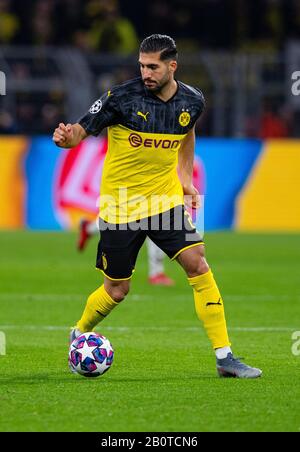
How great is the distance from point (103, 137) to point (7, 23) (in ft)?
12.9

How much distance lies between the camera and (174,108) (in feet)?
26.1

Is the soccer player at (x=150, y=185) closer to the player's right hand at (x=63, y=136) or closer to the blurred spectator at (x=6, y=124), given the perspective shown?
the player's right hand at (x=63, y=136)

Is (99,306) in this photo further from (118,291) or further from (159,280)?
(159,280)

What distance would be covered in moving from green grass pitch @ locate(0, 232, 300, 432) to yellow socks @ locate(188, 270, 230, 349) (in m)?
0.29

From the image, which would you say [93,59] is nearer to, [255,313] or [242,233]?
[242,233]

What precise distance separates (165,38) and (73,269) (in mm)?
7858

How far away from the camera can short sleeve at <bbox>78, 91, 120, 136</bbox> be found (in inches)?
303

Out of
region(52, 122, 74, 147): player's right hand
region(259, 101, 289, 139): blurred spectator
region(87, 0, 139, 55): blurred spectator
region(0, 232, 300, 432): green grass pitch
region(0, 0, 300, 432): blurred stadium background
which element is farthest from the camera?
region(87, 0, 139, 55): blurred spectator

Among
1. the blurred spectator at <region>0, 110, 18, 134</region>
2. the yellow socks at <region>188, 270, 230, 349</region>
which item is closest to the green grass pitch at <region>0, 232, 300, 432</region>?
the yellow socks at <region>188, 270, 230, 349</region>

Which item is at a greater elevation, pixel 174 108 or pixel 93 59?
pixel 93 59

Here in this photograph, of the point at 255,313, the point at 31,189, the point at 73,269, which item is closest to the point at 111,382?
the point at 255,313

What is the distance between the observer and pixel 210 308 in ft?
25.7

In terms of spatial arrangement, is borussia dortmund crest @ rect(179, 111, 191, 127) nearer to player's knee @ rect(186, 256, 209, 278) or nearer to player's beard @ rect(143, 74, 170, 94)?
player's beard @ rect(143, 74, 170, 94)

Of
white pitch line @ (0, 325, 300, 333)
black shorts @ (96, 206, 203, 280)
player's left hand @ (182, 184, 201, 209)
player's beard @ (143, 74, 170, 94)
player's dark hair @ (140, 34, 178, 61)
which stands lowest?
white pitch line @ (0, 325, 300, 333)
